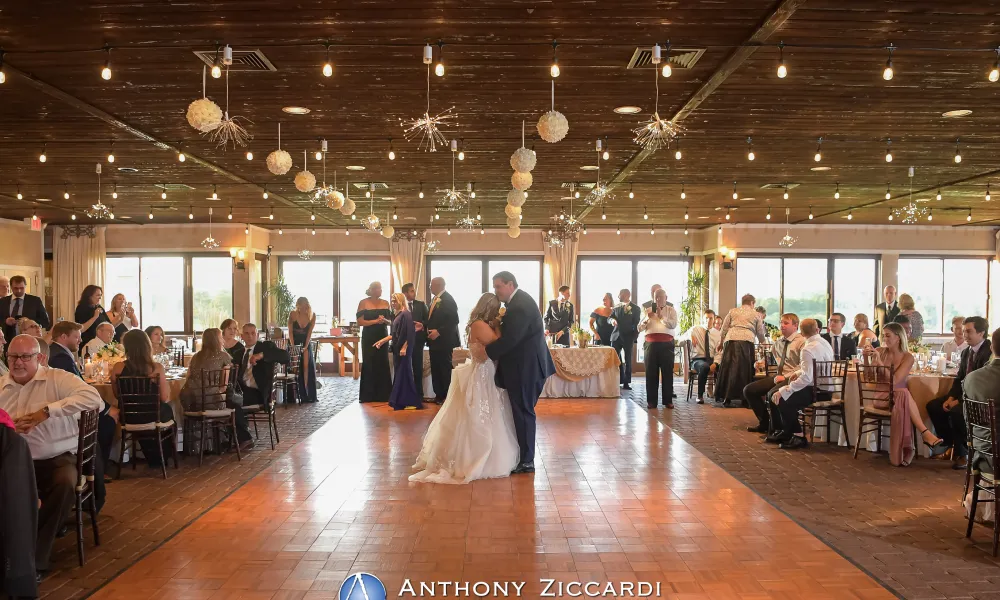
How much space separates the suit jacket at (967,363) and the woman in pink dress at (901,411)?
1.20 feet

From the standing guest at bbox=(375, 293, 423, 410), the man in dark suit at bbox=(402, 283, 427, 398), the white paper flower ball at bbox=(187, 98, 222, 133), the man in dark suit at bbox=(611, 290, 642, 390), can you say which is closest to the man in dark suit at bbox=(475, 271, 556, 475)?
the white paper flower ball at bbox=(187, 98, 222, 133)

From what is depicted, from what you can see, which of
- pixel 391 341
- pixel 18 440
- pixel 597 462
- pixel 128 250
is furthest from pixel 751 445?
pixel 128 250

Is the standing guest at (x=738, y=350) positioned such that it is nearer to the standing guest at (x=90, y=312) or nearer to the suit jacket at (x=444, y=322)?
the suit jacket at (x=444, y=322)

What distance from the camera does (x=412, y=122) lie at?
303 inches

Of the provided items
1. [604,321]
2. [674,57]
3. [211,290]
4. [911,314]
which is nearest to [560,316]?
[604,321]

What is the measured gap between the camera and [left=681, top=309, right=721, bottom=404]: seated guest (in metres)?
12.0

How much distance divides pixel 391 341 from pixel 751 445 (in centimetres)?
551

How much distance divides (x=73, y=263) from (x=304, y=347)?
843 centimetres

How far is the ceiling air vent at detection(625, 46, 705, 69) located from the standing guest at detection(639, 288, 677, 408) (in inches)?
209

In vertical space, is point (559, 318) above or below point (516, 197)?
below

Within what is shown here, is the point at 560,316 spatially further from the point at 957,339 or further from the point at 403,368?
the point at 957,339

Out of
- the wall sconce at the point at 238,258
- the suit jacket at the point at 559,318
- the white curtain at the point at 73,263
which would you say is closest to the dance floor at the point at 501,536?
the suit jacket at the point at 559,318

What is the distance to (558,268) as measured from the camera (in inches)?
Result: 698

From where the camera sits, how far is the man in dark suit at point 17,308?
9258 mm
